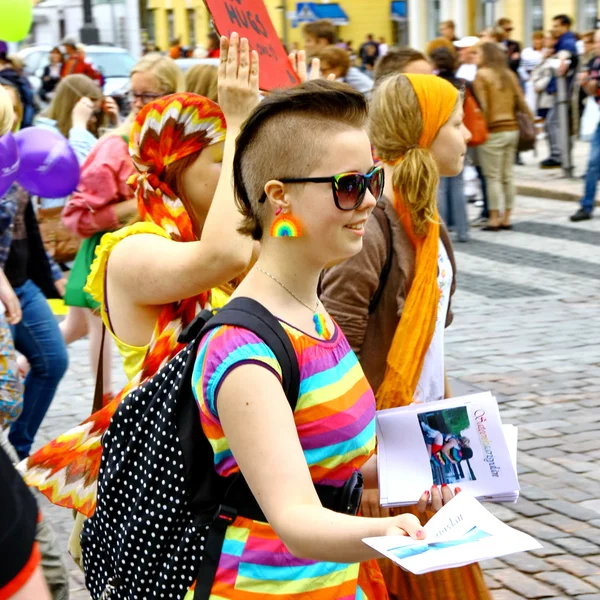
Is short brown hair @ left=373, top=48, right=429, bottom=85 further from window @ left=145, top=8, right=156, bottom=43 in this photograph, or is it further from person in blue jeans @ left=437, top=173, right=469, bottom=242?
window @ left=145, top=8, right=156, bottom=43

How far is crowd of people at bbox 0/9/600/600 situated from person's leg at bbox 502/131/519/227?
839cm

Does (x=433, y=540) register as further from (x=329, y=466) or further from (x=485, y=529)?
(x=329, y=466)

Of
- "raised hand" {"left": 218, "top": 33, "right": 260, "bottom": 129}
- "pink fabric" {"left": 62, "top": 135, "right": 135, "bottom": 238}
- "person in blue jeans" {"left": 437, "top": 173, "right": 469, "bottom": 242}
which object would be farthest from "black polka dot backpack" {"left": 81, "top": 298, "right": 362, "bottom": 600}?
"person in blue jeans" {"left": 437, "top": 173, "right": 469, "bottom": 242}

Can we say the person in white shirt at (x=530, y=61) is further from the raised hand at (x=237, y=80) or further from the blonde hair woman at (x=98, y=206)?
the raised hand at (x=237, y=80)

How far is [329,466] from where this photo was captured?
2.18 meters

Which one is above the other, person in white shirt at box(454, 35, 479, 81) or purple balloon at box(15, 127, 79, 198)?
person in white shirt at box(454, 35, 479, 81)

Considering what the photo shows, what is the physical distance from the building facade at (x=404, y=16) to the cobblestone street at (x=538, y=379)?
1394cm

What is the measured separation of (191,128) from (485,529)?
1.56 metres

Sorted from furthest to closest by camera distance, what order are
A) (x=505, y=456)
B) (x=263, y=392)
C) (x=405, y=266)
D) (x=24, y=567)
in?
1. (x=405, y=266)
2. (x=505, y=456)
3. (x=263, y=392)
4. (x=24, y=567)

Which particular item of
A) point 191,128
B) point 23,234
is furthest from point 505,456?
point 23,234

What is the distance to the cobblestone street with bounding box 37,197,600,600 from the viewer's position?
429cm

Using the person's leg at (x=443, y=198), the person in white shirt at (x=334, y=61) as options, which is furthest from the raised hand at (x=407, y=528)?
the person's leg at (x=443, y=198)

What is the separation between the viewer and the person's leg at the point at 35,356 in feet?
17.5

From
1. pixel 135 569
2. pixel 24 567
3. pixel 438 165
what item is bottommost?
pixel 135 569
